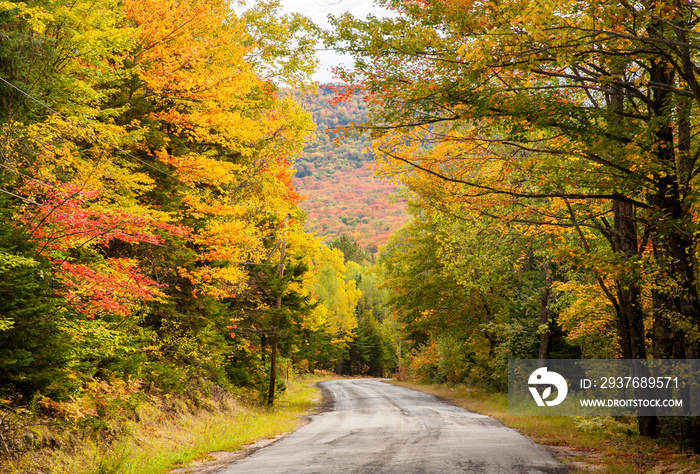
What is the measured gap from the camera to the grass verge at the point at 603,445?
25.9 feet

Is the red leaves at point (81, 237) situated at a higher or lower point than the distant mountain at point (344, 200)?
lower

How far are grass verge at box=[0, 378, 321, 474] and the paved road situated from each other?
1255mm

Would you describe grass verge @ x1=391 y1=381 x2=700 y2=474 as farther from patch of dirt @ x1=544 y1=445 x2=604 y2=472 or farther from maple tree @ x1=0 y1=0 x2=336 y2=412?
maple tree @ x1=0 y1=0 x2=336 y2=412

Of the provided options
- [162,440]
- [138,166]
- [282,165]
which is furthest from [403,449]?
[282,165]

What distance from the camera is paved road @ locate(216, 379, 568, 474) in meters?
8.12

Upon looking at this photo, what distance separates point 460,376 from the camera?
30.7 metres

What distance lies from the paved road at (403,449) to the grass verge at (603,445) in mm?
505

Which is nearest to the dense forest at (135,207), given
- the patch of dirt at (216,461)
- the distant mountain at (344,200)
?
the patch of dirt at (216,461)

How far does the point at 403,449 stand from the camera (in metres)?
10.1

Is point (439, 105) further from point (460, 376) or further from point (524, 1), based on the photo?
point (460, 376)

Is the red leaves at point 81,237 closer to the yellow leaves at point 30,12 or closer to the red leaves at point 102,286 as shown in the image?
the red leaves at point 102,286

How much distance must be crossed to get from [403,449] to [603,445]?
4.35 metres

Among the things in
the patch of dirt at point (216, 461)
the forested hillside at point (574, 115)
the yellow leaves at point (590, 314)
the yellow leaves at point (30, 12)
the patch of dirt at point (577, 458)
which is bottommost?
the patch of dirt at point (216, 461)

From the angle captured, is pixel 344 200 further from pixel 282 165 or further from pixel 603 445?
pixel 603 445
